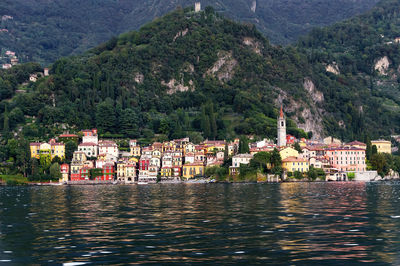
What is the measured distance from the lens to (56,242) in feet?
112

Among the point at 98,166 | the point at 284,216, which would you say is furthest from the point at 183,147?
the point at 284,216

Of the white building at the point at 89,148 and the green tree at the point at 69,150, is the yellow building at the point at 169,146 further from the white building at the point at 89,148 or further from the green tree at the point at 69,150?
the green tree at the point at 69,150

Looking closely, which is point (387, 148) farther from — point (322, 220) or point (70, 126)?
point (322, 220)

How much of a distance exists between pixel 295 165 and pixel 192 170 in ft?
86.8

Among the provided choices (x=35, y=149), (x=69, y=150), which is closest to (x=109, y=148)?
(x=69, y=150)

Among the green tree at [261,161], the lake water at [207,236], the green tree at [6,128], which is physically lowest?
the lake water at [207,236]

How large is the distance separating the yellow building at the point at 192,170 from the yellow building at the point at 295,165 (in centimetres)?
2167

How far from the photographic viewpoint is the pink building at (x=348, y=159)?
148 metres

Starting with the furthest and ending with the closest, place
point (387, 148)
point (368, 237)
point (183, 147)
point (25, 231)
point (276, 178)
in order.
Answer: point (387, 148) < point (183, 147) < point (276, 178) < point (25, 231) < point (368, 237)

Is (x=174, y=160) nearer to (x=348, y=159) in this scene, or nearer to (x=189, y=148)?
(x=189, y=148)

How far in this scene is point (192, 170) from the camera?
151 m

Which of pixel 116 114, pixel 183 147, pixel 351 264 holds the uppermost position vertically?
pixel 116 114

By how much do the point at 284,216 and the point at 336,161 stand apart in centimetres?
11139

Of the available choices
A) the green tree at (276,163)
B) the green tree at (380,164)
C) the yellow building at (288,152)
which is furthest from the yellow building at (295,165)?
the green tree at (380,164)
